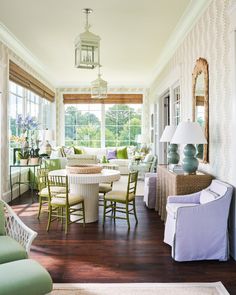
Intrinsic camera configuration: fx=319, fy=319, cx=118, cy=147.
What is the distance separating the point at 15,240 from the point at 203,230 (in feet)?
5.95

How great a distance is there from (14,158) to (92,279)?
4349mm

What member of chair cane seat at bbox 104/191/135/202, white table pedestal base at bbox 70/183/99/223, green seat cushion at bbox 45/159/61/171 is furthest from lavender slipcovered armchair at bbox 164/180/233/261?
green seat cushion at bbox 45/159/61/171

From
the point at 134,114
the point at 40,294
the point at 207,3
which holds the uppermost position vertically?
the point at 207,3

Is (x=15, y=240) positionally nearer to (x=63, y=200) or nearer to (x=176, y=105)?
(x=63, y=200)

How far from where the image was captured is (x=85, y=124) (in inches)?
445

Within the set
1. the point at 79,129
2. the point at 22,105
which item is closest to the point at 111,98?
the point at 79,129

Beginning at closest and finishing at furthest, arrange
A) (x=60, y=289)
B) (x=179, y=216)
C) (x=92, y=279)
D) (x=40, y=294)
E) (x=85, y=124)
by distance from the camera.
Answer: (x=40, y=294), (x=60, y=289), (x=92, y=279), (x=179, y=216), (x=85, y=124)

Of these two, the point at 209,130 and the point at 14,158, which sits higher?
the point at 209,130

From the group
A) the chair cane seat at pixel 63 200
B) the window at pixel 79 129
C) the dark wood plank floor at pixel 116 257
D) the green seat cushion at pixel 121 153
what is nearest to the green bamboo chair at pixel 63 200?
the chair cane seat at pixel 63 200

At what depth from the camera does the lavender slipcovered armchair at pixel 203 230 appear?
320cm

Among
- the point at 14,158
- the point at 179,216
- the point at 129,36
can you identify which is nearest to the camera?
the point at 179,216

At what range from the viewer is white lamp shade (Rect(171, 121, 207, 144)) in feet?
12.1

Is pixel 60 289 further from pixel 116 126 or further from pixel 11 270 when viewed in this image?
pixel 116 126

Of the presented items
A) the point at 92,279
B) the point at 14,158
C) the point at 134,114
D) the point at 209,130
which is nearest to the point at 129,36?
the point at 209,130
